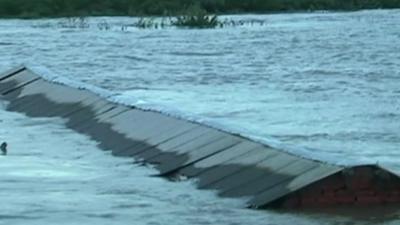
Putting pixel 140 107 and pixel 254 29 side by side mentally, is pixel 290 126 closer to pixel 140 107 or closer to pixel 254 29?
pixel 140 107

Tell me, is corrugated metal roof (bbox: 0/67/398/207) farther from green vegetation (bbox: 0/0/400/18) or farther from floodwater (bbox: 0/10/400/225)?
green vegetation (bbox: 0/0/400/18)

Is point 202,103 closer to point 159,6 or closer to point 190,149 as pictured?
point 190,149

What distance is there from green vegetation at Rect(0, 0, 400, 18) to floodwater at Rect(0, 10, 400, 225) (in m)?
23.1

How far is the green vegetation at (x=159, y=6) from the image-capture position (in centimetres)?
9369

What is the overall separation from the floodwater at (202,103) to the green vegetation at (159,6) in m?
23.1

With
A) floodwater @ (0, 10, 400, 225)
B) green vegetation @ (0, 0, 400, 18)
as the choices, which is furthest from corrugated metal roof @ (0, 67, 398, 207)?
green vegetation @ (0, 0, 400, 18)

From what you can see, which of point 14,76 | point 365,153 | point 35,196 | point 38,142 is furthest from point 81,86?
point 35,196

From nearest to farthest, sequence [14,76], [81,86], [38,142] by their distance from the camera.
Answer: [38,142]
[81,86]
[14,76]

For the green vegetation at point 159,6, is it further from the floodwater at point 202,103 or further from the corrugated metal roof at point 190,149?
the corrugated metal roof at point 190,149

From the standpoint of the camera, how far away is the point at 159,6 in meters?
97.7

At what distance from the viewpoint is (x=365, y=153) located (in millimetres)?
20188

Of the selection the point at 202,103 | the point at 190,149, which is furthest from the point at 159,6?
the point at 190,149

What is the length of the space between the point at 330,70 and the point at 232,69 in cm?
327

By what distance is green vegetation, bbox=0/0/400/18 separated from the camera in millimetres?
93688
